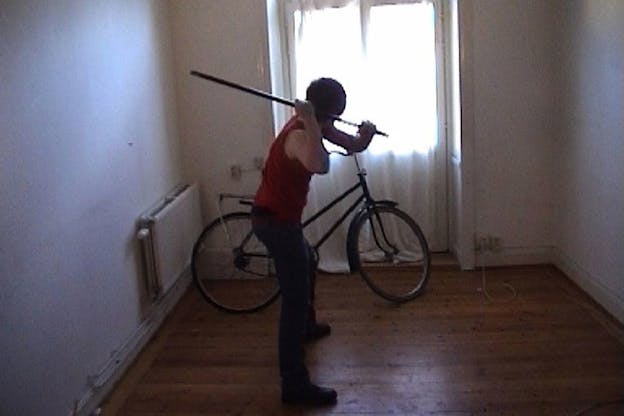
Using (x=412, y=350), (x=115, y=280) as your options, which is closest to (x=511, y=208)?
(x=412, y=350)

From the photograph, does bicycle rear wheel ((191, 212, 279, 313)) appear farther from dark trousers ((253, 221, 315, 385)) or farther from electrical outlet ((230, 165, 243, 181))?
dark trousers ((253, 221, 315, 385))

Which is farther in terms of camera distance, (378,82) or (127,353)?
(378,82)

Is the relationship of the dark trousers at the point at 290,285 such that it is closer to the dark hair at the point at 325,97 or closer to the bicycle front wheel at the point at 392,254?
the dark hair at the point at 325,97

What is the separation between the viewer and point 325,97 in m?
3.13

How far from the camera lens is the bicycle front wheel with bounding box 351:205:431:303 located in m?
4.31

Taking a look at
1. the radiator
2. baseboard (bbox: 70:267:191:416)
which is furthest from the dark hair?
baseboard (bbox: 70:267:191:416)

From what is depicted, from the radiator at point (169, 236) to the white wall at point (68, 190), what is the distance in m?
0.08

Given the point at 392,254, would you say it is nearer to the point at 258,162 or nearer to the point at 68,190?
the point at 258,162

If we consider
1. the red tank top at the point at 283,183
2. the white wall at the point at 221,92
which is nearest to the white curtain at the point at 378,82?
the white wall at the point at 221,92

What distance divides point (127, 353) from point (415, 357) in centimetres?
140

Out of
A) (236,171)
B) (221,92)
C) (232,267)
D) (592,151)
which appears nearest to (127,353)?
(232,267)

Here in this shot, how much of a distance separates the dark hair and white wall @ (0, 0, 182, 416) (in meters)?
0.98

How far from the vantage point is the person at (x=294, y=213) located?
298cm

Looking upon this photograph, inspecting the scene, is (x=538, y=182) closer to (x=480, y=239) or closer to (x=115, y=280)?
(x=480, y=239)
